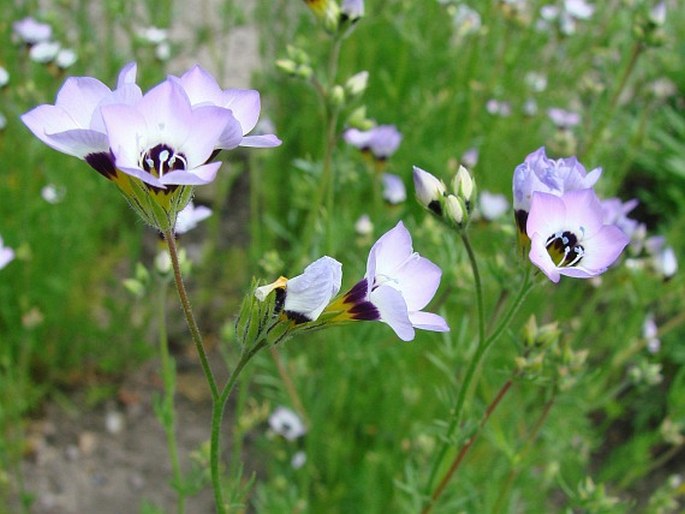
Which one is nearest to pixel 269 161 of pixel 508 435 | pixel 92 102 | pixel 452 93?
pixel 452 93

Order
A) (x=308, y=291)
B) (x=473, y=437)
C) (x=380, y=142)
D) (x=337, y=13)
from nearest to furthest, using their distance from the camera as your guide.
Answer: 1. (x=308, y=291)
2. (x=473, y=437)
3. (x=337, y=13)
4. (x=380, y=142)

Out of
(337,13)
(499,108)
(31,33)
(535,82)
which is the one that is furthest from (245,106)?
(535,82)

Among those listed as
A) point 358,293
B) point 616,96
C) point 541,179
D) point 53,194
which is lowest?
point 53,194

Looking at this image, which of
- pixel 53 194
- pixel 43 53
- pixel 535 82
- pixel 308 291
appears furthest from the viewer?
pixel 535 82

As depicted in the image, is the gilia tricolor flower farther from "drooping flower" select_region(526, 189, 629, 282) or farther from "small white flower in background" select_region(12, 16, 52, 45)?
"small white flower in background" select_region(12, 16, 52, 45)

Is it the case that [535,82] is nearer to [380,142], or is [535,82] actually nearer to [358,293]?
[380,142]

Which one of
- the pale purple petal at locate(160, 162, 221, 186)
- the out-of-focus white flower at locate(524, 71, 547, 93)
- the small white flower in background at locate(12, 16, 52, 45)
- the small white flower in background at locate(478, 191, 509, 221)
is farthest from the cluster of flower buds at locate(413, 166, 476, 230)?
the out-of-focus white flower at locate(524, 71, 547, 93)

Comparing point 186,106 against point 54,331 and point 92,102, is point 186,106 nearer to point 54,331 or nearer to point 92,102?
point 92,102

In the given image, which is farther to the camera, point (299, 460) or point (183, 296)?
point (299, 460)

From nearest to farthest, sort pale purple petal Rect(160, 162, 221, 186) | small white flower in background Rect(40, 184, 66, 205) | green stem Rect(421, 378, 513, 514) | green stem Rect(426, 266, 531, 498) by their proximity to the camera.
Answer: pale purple petal Rect(160, 162, 221, 186) → green stem Rect(426, 266, 531, 498) → green stem Rect(421, 378, 513, 514) → small white flower in background Rect(40, 184, 66, 205)
